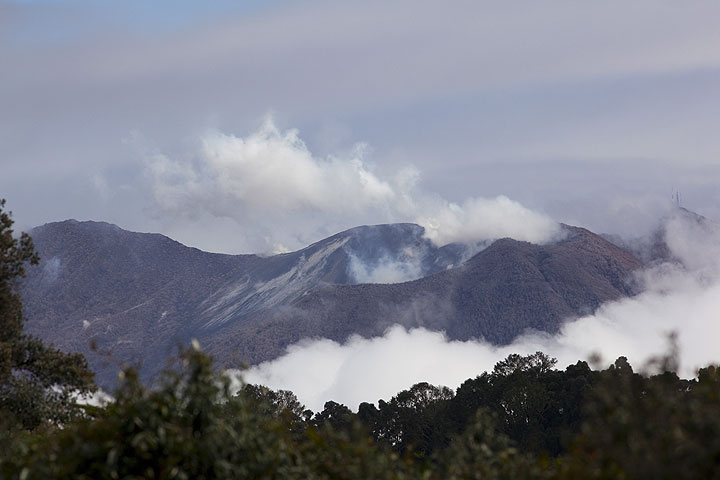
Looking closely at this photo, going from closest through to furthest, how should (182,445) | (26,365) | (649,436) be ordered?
(649,436) < (182,445) < (26,365)

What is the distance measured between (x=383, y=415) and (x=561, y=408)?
12.9m

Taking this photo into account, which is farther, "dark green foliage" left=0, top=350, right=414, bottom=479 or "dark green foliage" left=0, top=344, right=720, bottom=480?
"dark green foliage" left=0, top=350, right=414, bottom=479

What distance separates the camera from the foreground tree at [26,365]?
19.5 m

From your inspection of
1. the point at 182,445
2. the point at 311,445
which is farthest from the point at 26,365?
the point at 182,445

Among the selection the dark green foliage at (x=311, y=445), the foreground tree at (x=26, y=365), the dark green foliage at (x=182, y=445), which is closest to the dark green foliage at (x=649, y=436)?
the dark green foliage at (x=311, y=445)

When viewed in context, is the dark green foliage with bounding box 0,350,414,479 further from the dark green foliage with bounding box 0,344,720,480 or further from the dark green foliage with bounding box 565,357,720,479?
the dark green foliage with bounding box 565,357,720,479

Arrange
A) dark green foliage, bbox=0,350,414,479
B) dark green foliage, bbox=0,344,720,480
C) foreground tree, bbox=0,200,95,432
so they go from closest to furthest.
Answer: dark green foliage, bbox=0,344,720,480 → dark green foliage, bbox=0,350,414,479 → foreground tree, bbox=0,200,95,432

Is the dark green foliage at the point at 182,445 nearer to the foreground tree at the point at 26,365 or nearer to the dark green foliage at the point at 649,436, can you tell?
the dark green foliage at the point at 649,436

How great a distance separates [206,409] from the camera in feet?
30.9

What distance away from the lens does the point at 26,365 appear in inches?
846

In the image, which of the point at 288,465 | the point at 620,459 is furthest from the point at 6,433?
the point at 620,459

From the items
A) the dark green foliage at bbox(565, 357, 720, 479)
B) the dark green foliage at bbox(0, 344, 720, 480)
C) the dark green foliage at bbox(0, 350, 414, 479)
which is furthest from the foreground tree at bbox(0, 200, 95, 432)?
the dark green foliage at bbox(565, 357, 720, 479)

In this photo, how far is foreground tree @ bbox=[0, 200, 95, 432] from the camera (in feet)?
63.9

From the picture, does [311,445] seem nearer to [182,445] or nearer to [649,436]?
[182,445]
